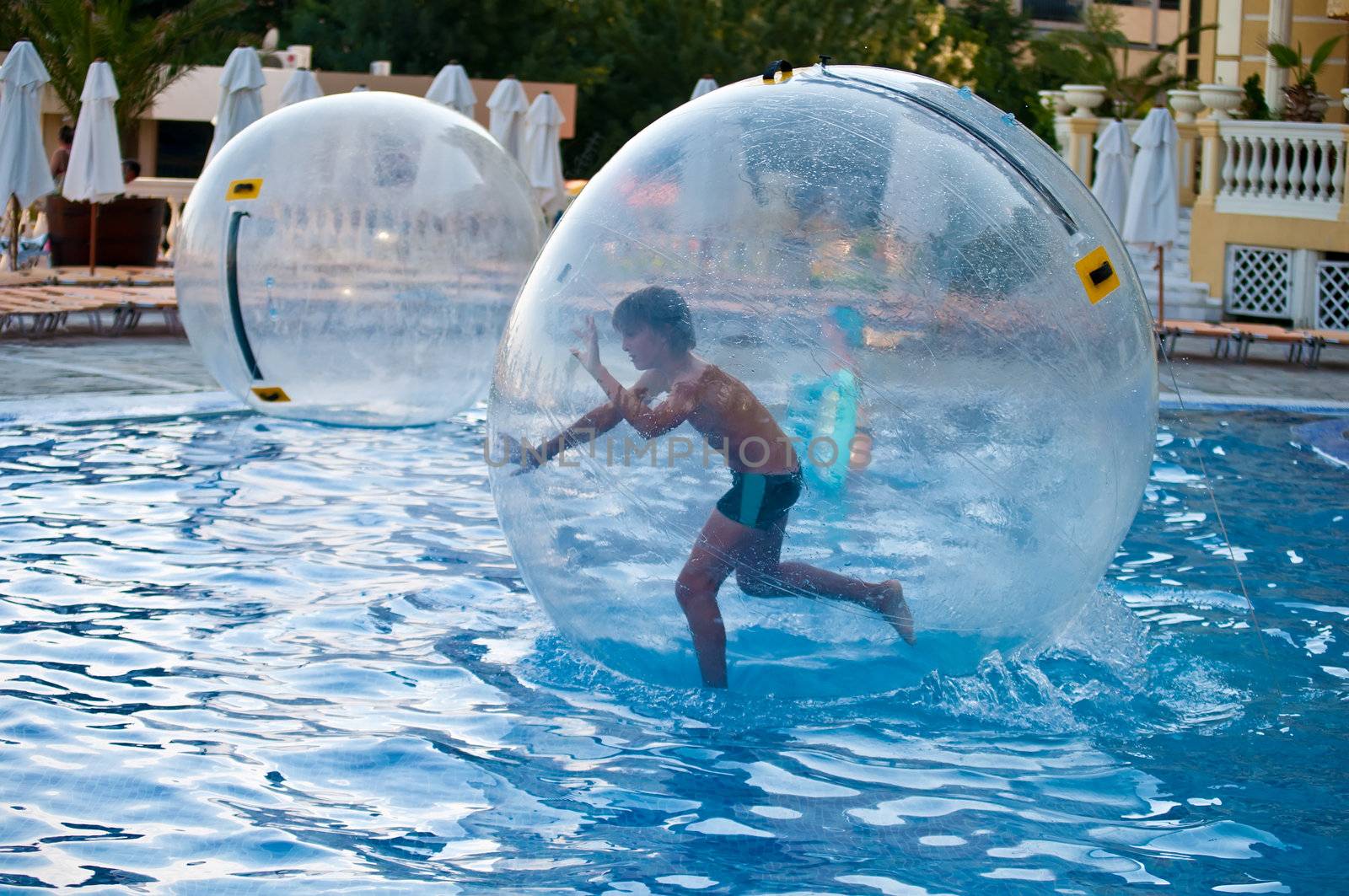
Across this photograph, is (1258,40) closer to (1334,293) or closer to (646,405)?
(1334,293)

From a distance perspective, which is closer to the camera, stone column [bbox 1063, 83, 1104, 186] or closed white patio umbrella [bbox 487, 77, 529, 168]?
closed white patio umbrella [bbox 487, 77, 529, 168]

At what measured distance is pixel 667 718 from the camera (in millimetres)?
5074

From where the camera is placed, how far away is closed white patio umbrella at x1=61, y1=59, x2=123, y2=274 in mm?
16672

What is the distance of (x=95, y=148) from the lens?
54.8 feet

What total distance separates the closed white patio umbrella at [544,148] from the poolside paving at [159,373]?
16.1 feet

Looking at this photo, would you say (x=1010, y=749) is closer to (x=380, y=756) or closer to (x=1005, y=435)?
(x=1005, y=435)

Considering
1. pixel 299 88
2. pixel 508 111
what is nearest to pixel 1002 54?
pixel 508 111

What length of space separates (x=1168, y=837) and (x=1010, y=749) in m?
0.68

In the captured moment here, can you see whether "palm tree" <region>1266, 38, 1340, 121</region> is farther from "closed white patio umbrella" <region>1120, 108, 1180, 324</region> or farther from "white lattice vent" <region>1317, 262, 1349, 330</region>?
"closed white patio umbrella" <region>1120, 108, 1180, 324</region>

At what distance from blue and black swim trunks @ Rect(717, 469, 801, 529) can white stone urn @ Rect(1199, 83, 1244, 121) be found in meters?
17.2

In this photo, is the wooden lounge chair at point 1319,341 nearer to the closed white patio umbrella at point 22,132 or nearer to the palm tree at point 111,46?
the closed white patio umbrella at point 22,132

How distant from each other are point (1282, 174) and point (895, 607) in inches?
637

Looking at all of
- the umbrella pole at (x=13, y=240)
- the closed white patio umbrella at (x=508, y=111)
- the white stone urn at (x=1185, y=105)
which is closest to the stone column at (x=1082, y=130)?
the white stone urn at (x=1185, y=105)

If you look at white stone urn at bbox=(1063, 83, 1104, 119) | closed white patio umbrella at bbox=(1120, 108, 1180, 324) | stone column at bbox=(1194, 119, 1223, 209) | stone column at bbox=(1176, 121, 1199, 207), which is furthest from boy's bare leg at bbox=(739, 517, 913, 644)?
stone column at bbox=(1176, 121, 1199, 207)
